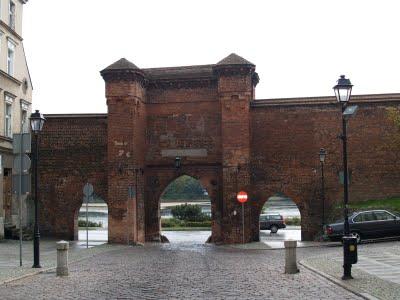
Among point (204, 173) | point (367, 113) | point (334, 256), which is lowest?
point (334, 256)

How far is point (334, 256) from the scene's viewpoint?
69.9 ft

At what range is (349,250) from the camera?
1528 cm

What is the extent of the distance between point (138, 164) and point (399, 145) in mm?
13219

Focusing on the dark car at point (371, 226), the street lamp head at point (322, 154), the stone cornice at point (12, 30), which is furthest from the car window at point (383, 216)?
the stone cornice at point (12, 30)

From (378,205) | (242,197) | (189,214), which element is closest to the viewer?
(378,205)

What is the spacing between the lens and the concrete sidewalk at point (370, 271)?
12.9m

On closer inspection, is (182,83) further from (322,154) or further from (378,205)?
(378,205)

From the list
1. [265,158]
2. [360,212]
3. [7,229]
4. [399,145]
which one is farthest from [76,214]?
A: [399,145]

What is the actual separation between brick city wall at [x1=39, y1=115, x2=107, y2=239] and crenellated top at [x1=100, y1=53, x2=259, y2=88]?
2881 mm

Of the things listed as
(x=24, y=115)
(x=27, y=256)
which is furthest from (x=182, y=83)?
(x=27, y=256)

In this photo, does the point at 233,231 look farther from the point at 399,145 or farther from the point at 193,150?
the point at 399,145

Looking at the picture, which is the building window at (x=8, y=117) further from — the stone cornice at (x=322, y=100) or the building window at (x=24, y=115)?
the stone cornice at (x=322, y=100)

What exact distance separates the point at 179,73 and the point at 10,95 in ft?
29.6

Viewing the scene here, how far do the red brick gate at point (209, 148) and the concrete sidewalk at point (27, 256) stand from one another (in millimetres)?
3726
